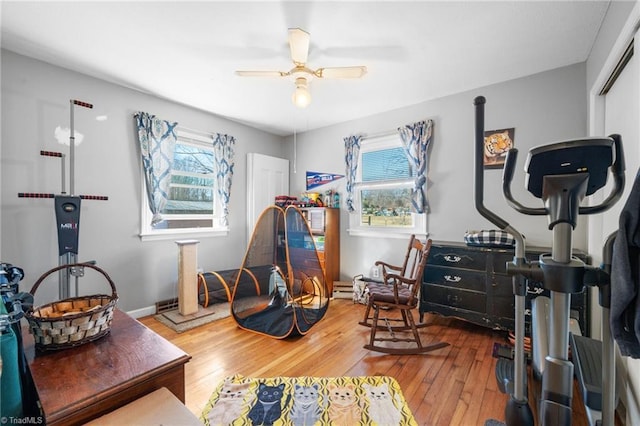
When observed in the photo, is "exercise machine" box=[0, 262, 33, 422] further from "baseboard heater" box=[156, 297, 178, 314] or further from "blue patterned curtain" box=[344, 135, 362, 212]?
"blue patterned curtain" box=[344, 135, 362, 212]

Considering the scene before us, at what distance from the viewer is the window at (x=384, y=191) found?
3.32 meters

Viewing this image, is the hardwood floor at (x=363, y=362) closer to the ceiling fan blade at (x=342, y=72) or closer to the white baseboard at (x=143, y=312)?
the white baseboard at (x=143, y=312)

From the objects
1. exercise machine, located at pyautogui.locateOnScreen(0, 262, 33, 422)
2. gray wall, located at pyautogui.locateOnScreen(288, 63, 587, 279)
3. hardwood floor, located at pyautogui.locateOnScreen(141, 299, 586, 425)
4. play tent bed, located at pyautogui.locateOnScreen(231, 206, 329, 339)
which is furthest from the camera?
play tent bed, located at pyautogui.locateOnScreen(231, 206, 329, 339)

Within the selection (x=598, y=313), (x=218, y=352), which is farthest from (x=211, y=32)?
(x=598, y=313)

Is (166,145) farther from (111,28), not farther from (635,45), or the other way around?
(635,45)

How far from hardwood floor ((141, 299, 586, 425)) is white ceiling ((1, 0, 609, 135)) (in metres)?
2.50

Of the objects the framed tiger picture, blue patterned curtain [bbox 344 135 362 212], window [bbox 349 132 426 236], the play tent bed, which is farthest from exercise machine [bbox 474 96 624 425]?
blue patterned curtain [bbox 344 135 362 212]

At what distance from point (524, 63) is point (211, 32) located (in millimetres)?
2678

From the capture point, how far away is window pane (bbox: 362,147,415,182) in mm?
3349

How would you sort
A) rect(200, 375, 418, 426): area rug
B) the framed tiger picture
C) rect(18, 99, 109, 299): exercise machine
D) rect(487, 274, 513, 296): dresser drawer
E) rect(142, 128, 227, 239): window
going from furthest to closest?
rect(142, 128, 227, 239): window → the framed tiger picture → rect(487, 274, 513, 296): dresser drawer → rect(18, 99, 109, 299): exercise machine → rect(200, 375, 418, 426): area rug

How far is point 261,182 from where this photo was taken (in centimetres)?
412

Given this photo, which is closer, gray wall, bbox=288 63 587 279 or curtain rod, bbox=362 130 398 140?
gray wall, bbox=288 63 587 279

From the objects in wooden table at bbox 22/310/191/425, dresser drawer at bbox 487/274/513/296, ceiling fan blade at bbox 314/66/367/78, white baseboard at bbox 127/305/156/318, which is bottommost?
white baseboard at bbox 127/305/156/318

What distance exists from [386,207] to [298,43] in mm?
2284
